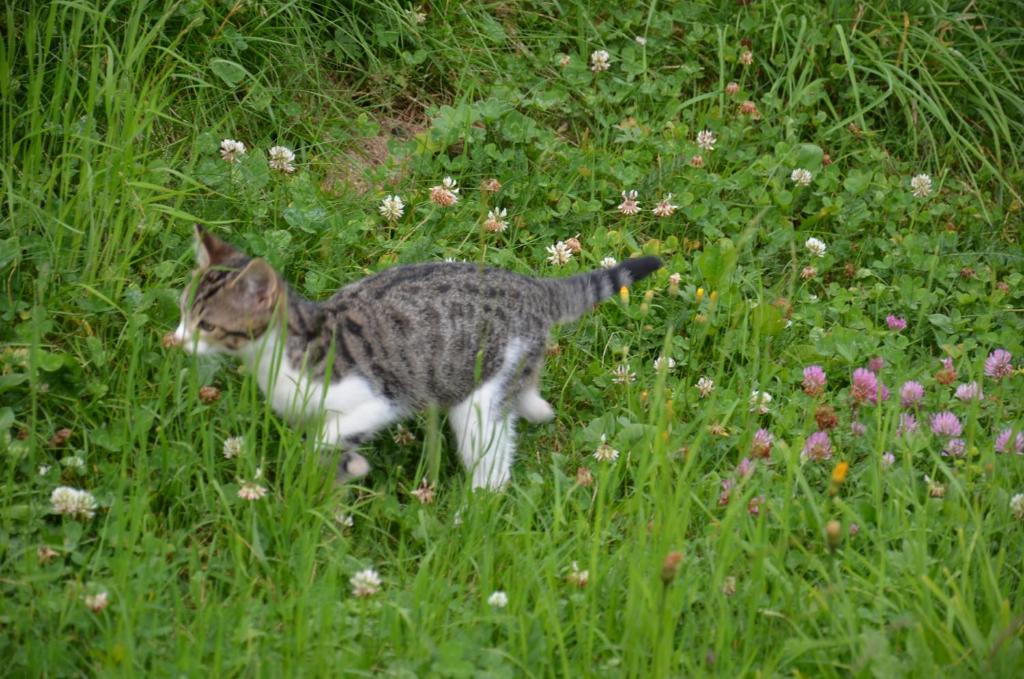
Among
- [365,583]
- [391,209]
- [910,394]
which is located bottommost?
[365,583]

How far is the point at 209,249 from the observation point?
12.7ft

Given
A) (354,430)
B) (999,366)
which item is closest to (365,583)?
(354,430)

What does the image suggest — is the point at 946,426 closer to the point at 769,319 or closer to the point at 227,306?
the point at 769,319

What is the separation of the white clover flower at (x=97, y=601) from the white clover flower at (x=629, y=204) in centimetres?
290

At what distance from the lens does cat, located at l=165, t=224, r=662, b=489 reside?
3.79 meters

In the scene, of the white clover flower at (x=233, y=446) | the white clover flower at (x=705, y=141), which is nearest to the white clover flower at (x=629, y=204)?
the white clover flower at (x=705, y=141)

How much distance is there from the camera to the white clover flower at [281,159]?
15.9 feet

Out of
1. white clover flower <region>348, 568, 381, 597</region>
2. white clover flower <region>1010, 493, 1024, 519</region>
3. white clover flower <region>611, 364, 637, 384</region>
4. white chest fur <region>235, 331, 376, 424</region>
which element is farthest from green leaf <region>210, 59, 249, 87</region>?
white clover flower <region>1010, 493, 1024, 519</region>

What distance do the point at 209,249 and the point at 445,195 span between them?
1.35m

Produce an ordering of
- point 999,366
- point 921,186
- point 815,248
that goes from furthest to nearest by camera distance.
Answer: point 921,186 → point 815,248 → point 999,366

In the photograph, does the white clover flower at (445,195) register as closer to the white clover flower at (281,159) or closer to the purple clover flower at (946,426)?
the white clover flower at (281,159)

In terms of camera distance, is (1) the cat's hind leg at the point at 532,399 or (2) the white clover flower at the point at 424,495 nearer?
(2) the white clover flower at the point at 424,495

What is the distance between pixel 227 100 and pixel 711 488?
265cm

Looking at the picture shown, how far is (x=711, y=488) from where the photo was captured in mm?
3916
